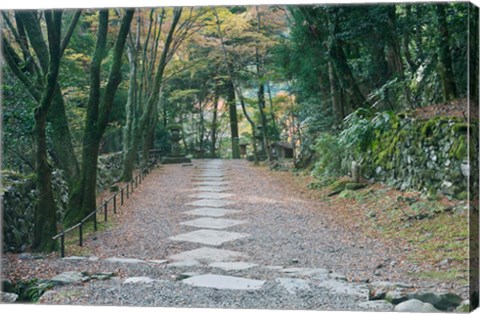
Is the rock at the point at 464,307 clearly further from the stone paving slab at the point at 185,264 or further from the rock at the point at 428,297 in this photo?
the stone paving slab at the point at 185,264

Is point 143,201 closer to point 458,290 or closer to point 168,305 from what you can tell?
point 168,305

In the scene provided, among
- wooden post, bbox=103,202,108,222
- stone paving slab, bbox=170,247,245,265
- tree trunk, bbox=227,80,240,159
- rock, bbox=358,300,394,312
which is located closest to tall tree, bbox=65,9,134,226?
wooden post, bbox=103,202,108,222

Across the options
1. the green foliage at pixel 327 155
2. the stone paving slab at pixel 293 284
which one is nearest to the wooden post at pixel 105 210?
the stone paving slab at pixel 293 284

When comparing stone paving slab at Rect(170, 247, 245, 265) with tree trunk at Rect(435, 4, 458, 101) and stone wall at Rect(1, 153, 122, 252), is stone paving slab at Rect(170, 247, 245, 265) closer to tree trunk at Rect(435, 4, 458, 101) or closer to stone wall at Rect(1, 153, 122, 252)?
stone wall at Rect(1, 153, 122, 252)

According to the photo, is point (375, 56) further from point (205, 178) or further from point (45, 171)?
point (45, 171)

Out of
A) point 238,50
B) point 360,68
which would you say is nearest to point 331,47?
point 360,68

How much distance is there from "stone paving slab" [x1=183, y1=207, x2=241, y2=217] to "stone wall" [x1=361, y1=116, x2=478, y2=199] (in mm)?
1242

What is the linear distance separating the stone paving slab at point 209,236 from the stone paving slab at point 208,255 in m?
0.10

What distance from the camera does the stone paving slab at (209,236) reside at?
4605 mm

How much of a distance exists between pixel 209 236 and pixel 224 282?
0.54 metres

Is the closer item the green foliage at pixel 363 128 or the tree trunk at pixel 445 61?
the tree trunk at pixel 445 61

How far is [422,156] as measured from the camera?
14.5 ft

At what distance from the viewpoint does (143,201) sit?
544 centimetres

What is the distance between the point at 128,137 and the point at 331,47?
109 inches
